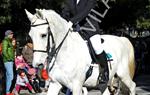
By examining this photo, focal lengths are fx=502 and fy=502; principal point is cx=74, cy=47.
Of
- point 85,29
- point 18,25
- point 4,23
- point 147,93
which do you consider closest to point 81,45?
point 85,29

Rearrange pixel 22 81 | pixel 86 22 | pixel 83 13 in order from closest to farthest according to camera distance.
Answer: pixel 83 13, pixel 86 22, pixel 22 81

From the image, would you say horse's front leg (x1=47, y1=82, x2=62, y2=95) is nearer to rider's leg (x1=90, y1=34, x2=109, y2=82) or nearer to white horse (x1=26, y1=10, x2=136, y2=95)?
white horse (x1=26, y1=10, x2=136, y2=95)

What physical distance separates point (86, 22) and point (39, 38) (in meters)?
1.60

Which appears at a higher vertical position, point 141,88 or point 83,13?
point 83,13

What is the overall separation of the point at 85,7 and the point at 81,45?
70 cm

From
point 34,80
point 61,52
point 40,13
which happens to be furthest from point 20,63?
point 40,13

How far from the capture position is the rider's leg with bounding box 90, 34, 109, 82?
951cm

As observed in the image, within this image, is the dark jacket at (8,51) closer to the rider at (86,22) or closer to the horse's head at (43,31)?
the rider at (86,22)

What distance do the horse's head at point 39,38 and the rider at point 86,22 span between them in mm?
912

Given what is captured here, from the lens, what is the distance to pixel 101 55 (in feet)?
31.6

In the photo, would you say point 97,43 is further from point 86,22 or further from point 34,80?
point 34,80

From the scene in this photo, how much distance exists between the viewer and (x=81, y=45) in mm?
9203

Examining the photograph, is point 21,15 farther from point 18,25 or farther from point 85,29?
point 85,29

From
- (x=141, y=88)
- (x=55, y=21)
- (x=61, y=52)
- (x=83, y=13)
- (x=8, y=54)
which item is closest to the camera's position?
(x=55, y=21)
